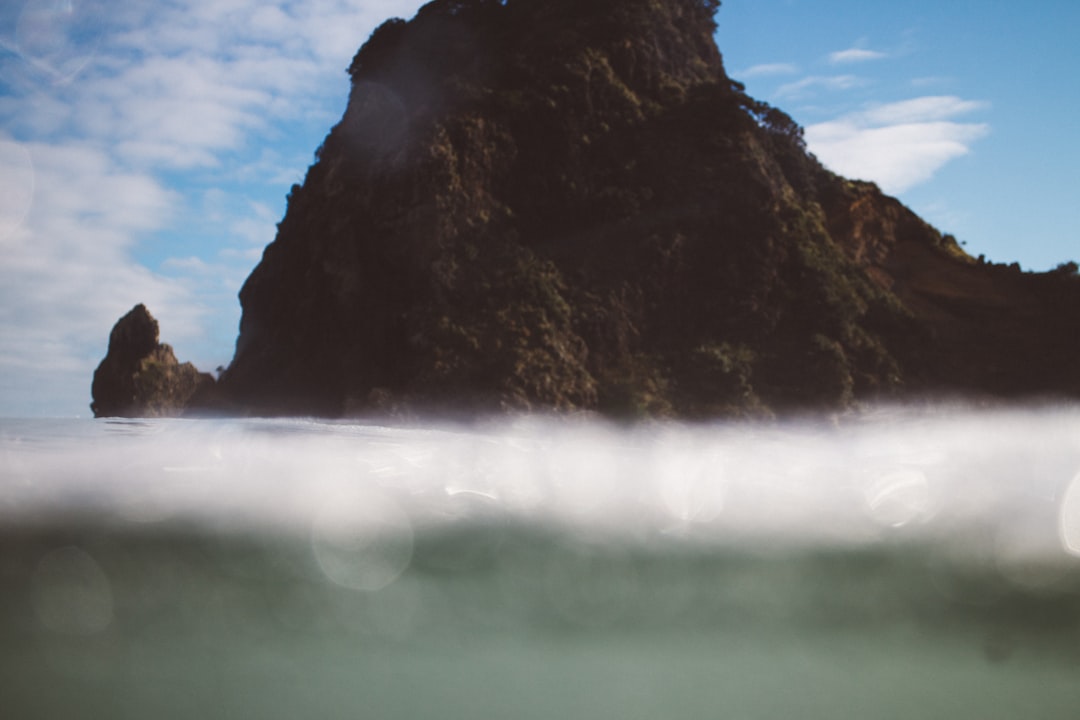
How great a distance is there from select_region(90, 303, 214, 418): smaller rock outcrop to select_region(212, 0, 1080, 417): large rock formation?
3666 millimetres

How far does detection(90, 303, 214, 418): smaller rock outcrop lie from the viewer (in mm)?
22578

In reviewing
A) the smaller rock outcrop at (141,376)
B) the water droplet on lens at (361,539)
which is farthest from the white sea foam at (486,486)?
the smaller rock outcrop at (141,376)

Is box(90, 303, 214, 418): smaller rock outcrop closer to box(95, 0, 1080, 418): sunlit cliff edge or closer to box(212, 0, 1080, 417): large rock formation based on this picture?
box(95, 0, 1080, 418): sunlit cliff edge

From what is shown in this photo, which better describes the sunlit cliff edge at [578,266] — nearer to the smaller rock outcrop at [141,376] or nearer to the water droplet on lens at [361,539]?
the smaller rock outcrop at [141,376]

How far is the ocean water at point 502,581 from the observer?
8062 millimetres

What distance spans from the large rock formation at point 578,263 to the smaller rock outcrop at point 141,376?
367 centimetres

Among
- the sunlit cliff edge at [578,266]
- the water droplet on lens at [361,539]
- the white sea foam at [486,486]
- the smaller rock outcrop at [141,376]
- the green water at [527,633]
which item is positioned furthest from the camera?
the smaller rock outcrop at [141,376]

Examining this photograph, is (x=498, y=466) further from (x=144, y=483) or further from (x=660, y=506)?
(x=144, y=483)

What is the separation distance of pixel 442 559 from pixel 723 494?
10.4 feet

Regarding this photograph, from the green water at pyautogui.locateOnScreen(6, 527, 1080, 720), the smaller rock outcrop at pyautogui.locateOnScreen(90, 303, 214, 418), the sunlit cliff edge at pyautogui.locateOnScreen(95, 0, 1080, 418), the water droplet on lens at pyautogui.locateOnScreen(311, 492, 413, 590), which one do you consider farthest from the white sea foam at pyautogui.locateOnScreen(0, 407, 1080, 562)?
the smaller rock outcrop at pyautogui.locateOnScreen(90, 303, 214, 418)

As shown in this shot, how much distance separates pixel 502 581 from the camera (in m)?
Answer: 8.77

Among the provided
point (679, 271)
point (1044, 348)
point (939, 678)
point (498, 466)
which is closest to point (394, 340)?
point (679, 271)

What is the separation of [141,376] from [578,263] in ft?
44.4

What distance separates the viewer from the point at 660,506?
879 cm
